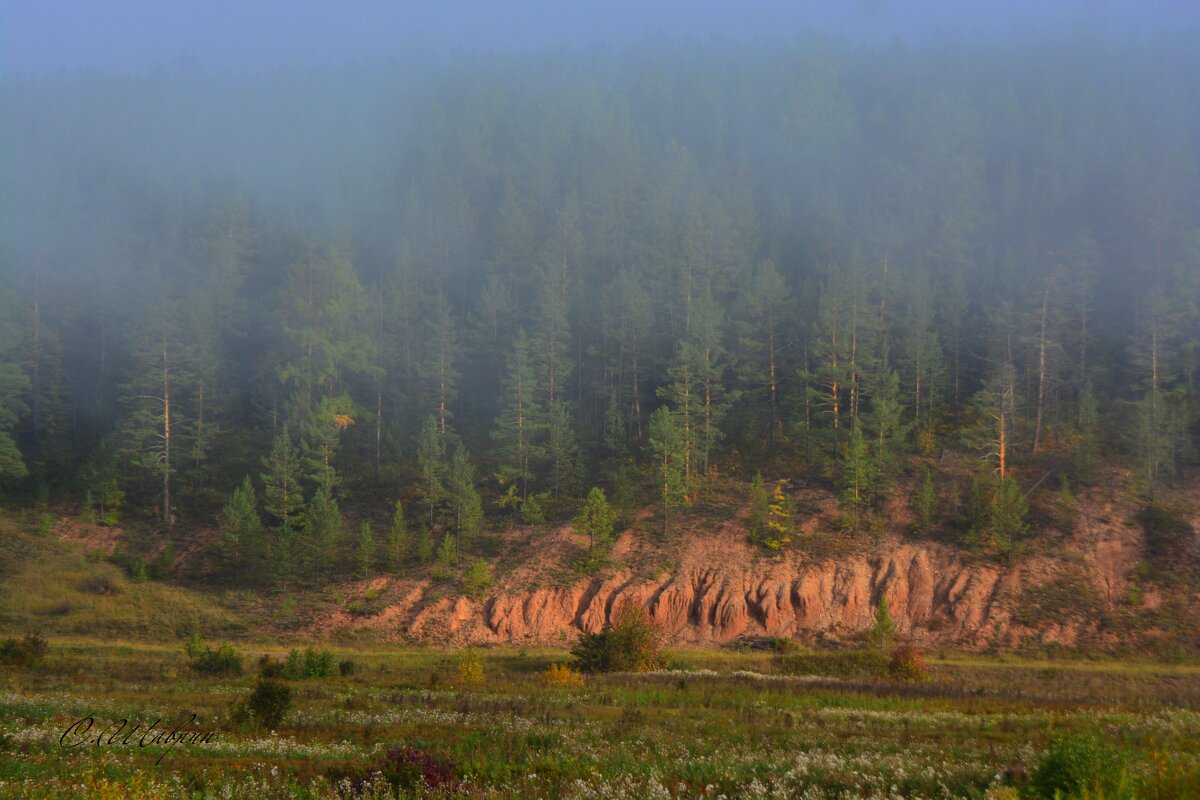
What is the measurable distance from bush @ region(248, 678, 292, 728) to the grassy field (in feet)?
1.17

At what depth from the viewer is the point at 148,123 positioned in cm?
14125

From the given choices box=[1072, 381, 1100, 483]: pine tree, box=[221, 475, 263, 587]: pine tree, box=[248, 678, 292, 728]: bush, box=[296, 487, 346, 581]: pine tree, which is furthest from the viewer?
box=[1072, 381, 1100, 483]: pine tree

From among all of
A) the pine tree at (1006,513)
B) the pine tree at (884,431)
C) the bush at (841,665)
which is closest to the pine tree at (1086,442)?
the pine tree at (1006,513)

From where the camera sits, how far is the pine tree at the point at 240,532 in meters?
55.3

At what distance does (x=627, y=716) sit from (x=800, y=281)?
7456cm

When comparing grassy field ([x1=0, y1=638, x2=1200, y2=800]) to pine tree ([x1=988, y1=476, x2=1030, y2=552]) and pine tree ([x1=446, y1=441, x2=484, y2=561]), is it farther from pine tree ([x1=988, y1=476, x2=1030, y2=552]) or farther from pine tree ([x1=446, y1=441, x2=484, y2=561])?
pine tree ([x1=446, y1=441, x2=484, y2=561])

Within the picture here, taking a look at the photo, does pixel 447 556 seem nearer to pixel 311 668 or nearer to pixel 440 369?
pixel 311 668

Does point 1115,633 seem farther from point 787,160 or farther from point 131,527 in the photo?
point 787,160

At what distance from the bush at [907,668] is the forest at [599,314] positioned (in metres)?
17.3

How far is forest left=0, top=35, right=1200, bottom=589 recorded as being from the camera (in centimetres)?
6159

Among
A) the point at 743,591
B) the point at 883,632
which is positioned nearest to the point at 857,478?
the point at 743,591

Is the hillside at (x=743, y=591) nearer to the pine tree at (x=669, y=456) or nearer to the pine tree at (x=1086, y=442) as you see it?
the pine tree at (x=1086, y=442)

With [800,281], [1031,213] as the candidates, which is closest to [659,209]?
[800,281]

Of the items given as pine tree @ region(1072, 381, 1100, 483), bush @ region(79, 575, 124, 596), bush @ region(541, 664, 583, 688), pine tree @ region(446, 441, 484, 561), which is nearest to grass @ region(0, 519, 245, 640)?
bush @ region(79, 575, 124, 596)
